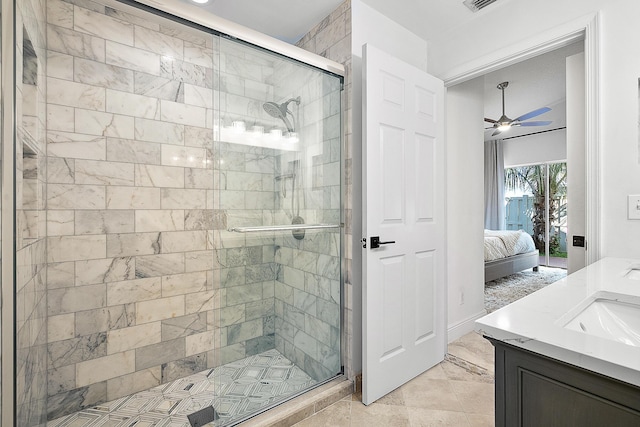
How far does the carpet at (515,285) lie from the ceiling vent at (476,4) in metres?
2.83

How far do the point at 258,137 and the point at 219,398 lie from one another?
1.37 metres

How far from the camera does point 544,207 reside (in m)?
6.02

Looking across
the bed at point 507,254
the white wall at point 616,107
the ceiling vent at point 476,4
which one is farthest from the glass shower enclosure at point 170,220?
the bed at point 507,254

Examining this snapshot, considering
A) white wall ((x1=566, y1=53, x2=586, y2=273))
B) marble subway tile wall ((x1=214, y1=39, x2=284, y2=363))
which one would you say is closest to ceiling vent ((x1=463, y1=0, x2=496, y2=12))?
white wall ((x1=566, y1=53, x2=586, y2=273))

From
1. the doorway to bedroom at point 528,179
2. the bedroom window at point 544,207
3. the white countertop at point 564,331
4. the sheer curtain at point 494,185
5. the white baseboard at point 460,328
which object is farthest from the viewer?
the sheer curtain at point 494,185

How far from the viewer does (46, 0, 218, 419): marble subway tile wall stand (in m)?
1.81

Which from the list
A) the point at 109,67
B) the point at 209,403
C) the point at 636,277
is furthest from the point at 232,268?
the point at 636,277

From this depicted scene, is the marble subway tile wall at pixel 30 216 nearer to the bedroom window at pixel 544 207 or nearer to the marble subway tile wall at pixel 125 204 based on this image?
the marble subway tile wall at pixel 125 204

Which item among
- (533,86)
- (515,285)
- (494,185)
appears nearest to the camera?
(533,86)

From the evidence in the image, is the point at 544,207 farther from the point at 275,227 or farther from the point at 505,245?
the point at 275,227

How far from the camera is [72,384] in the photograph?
1836 mm

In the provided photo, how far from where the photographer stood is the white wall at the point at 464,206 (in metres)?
2.71

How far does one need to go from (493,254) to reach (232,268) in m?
4.08

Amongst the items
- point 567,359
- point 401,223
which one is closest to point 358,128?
point 401,223
